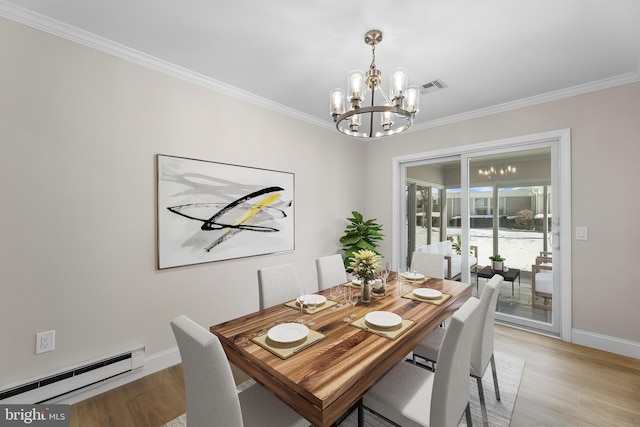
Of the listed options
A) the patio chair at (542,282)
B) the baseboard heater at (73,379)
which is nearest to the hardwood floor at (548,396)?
the baseboard heater at (73,379)

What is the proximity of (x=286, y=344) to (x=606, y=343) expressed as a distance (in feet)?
10.8

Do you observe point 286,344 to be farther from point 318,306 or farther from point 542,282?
point 542,282

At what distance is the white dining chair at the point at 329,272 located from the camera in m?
2.61

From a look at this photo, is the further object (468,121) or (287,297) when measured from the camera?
(468,121)

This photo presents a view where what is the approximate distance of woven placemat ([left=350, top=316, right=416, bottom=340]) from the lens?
147cm

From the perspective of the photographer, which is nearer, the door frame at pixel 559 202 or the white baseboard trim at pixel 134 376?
the white baseboard trim at pixel 134 376

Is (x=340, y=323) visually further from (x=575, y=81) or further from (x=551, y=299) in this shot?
(x=575, y=81)

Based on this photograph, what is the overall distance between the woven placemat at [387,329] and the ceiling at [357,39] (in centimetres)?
195

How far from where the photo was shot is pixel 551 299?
3.07 metres

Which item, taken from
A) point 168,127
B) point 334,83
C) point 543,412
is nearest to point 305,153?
point 334,83

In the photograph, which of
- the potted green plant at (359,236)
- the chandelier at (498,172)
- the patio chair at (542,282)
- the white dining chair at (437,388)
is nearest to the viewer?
the white dining chair at (437,388)

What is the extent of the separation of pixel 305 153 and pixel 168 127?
1.66m

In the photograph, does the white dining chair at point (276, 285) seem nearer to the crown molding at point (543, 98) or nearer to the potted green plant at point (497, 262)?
the potted green plant at point (497, 262)

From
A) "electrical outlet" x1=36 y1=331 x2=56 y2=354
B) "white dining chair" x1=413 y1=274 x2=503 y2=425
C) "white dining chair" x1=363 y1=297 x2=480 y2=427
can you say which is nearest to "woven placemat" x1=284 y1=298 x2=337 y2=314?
"white dining chair" x1=363 y1=297 x2=480 y2=427
